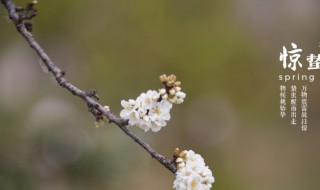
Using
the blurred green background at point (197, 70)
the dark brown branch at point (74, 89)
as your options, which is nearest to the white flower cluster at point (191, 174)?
the dark brown branch at point (74, 89)

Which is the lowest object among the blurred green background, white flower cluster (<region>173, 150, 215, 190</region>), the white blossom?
white flower cluster (<region>173, 150, 215, 190</region>)

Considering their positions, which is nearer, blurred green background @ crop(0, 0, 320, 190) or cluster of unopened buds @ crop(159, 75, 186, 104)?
cluster of unopened buds @ crop(159, 75, 186, 104)

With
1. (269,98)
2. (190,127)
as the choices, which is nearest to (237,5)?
(269,98)

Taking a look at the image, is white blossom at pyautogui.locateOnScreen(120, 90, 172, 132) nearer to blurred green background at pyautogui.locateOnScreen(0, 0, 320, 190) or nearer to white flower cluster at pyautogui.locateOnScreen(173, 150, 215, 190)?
white flower cluster at pyautogui.locateOnScreen(173, 150, 215, 190)

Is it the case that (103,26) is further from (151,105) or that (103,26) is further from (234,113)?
(151,105)

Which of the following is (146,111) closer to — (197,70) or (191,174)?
(191,174)

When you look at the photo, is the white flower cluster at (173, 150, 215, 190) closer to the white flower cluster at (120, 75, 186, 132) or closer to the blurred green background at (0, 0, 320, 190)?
the white flower cluster at (120, 75, 186, 132)

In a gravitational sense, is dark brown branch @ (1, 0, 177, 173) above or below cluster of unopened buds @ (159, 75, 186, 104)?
below

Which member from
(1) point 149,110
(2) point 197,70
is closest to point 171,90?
(1) point 149,110

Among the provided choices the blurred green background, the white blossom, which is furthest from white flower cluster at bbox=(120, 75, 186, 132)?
the blurred green background
